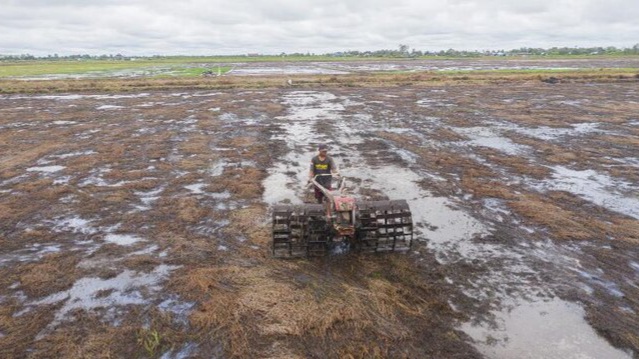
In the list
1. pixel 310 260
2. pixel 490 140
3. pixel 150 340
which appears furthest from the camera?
pixel 490 140

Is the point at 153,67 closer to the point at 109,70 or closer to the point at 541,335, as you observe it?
the point at 109,70

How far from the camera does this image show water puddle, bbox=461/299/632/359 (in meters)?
6.21

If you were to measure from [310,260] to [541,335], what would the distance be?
4272mm

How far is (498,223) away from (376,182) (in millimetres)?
4562

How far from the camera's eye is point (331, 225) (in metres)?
8.57

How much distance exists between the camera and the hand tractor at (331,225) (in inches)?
340

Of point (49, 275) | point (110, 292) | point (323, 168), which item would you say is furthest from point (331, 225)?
point (49, 275)

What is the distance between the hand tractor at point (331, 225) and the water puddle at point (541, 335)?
8.40 feet

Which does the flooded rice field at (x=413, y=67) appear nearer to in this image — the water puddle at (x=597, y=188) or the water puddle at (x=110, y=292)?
the water puddle at (x=597, y=188)

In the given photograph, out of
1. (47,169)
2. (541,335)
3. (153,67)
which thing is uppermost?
(153,67)

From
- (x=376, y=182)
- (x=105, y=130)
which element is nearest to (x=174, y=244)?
(x=376, y=182)

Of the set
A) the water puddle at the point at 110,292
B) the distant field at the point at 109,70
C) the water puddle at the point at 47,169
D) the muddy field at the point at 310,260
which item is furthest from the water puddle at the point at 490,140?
the distant field at the point at 109,70

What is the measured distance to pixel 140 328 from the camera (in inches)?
267

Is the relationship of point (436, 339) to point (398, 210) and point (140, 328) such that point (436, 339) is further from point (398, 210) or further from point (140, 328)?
point (140, 328)
